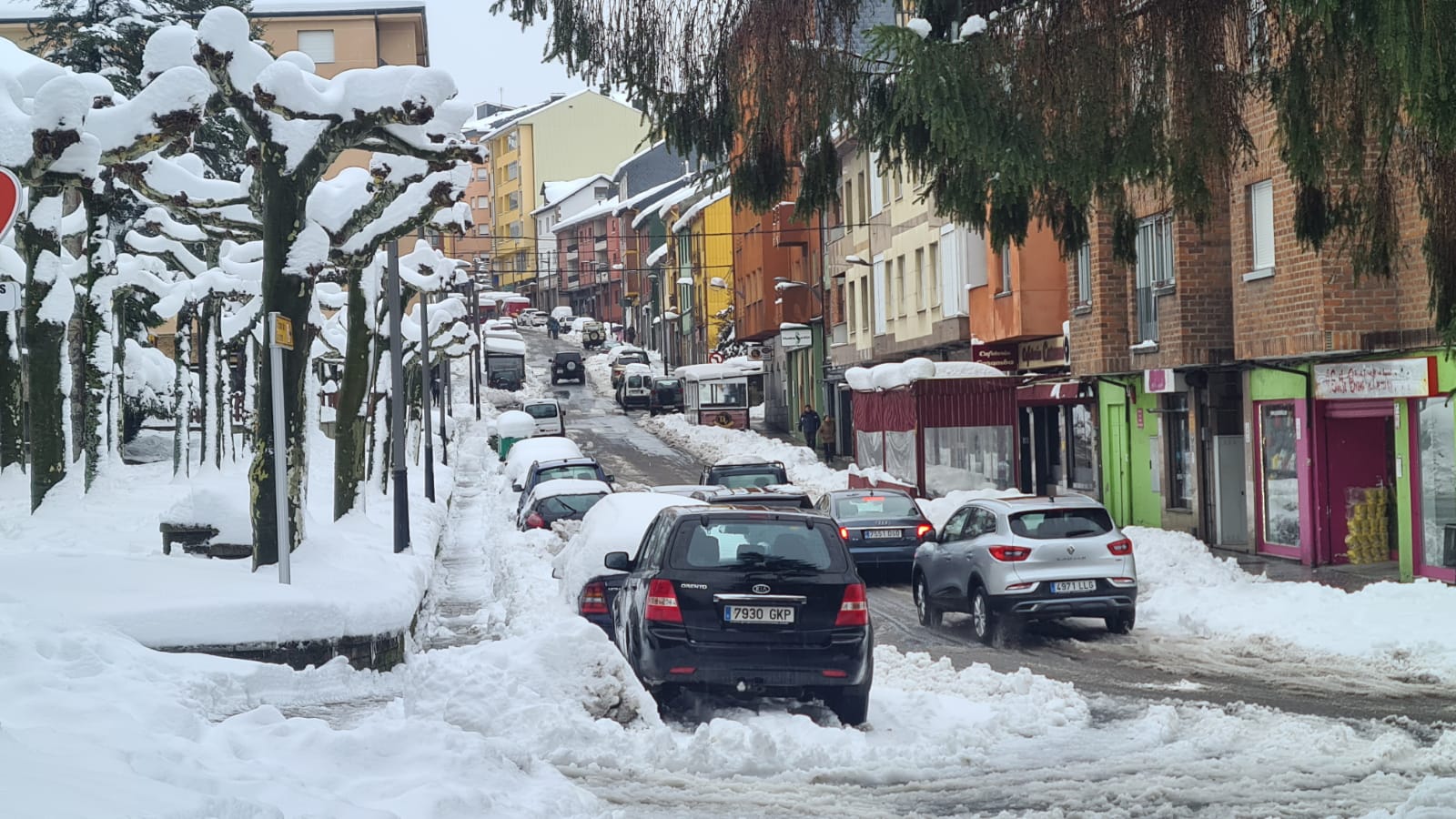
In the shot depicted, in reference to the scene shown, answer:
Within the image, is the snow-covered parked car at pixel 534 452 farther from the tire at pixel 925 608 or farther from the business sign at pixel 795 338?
the tire at pixel 925 608

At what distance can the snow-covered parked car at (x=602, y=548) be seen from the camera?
52.4 ft

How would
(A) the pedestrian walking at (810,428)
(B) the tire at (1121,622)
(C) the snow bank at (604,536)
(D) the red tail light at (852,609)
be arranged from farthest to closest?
1. (A) the pedestrian walking at (810,428)
2. (B) the tire at (1121,622)
3. (C) the snow bank at (604,536)
4. (D) the red tail light at (852,609)

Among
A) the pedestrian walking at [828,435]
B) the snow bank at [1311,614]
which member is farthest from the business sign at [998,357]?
the snow bank at [1311,614]

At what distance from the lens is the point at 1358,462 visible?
25.0 meters

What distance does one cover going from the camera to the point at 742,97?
875cm

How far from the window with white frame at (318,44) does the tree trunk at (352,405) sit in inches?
2446

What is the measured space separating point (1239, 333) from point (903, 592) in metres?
7.07

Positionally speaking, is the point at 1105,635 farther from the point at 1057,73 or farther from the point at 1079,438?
the point at 1079,438

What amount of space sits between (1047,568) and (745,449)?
42969mm

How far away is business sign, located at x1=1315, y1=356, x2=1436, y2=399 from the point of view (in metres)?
21.8

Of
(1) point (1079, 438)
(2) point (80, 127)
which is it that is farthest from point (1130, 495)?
(2) point (80, 127)

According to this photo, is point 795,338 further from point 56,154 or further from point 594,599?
point 594,599

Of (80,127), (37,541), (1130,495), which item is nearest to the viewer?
(80,127)

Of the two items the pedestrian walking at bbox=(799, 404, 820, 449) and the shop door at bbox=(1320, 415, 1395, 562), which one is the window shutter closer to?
the pedestrian walking at bbox=(799, 404, 820, 449)
